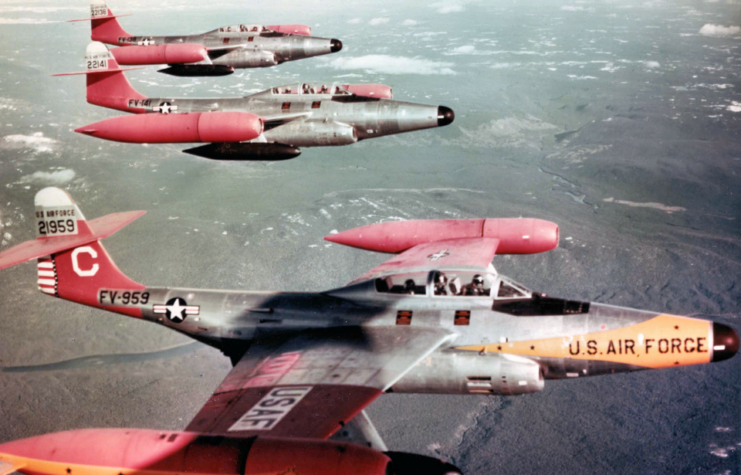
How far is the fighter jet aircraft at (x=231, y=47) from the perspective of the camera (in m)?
28.1

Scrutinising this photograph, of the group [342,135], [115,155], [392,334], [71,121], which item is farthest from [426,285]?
[115,155]

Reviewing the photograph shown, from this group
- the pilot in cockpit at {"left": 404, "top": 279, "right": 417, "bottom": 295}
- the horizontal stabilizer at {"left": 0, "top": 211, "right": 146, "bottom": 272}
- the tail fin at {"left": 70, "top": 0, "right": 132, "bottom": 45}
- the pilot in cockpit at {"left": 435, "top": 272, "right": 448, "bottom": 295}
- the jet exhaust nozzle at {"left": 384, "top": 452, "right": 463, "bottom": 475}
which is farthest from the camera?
the tail fin at {"left": 70, "top": 0, "right": 132, "bottom": 45}

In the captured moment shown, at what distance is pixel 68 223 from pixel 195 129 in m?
4.97

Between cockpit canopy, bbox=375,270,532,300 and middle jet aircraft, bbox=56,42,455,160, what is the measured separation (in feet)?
25.1

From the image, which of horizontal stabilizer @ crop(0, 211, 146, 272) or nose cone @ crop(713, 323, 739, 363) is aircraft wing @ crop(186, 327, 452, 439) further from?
nose cone @ crop(713, 323, 739, 363)

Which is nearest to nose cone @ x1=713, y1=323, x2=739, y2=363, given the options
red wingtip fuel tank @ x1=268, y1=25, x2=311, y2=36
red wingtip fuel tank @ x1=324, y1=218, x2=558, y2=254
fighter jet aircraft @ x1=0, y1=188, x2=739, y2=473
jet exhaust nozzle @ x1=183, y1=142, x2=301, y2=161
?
fighter jet aircraft @ x1=0, y1=188, x2=739, y2=473

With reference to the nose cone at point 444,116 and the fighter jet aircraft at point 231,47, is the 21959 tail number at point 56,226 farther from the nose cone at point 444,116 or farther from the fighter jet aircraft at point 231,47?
the nose cone at point 444,116

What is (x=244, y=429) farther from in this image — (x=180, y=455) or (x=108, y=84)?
(x=108, y=84)

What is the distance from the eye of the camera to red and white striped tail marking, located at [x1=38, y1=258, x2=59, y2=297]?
21484 millimetres

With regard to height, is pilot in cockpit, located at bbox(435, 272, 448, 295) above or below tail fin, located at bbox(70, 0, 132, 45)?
below

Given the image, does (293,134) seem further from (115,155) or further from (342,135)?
(115,155)

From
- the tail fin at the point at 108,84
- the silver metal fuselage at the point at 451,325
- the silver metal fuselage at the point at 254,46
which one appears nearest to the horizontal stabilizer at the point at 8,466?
the silver metal fuselage at the point at 451,325

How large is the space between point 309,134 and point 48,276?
10321 millimetres

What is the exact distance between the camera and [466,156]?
13100cm
